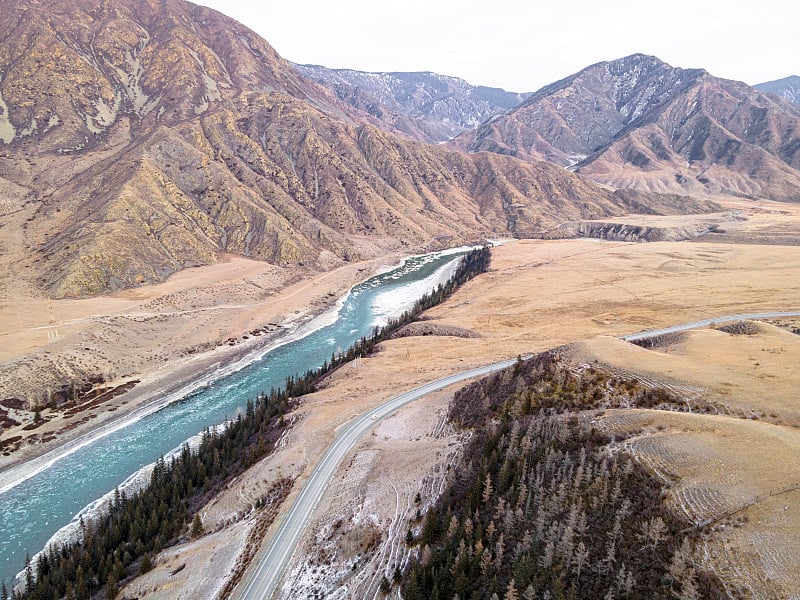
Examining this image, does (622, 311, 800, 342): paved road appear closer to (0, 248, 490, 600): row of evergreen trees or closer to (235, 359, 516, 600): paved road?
(235, 359, 516, 600): paved road

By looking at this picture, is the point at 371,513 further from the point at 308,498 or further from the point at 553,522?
the point at 553,522

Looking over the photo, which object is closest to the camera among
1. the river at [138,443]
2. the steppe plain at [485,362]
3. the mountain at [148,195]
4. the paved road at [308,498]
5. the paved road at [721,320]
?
the steppe plain at [485,362]

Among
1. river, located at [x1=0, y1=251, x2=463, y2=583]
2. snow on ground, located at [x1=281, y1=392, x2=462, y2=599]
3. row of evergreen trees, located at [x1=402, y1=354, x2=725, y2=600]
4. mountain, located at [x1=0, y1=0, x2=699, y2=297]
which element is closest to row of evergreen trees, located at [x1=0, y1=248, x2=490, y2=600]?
river, located at [x1=0, y1=251, x2=463, y2=583]

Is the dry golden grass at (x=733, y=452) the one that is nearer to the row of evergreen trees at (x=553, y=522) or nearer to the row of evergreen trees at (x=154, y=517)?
the row of evergreen trees at (x=553, y=522)

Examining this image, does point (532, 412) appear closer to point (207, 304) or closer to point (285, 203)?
point (207, 304)

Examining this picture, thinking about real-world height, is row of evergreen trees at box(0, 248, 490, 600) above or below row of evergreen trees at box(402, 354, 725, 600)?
below

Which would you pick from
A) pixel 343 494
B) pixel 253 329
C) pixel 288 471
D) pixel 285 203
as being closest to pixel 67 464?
pixel 288 471

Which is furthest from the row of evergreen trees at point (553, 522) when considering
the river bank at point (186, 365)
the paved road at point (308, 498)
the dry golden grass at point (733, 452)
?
the river bank at point (186, 365)

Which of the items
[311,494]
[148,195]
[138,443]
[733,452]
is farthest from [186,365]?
[148,195]
